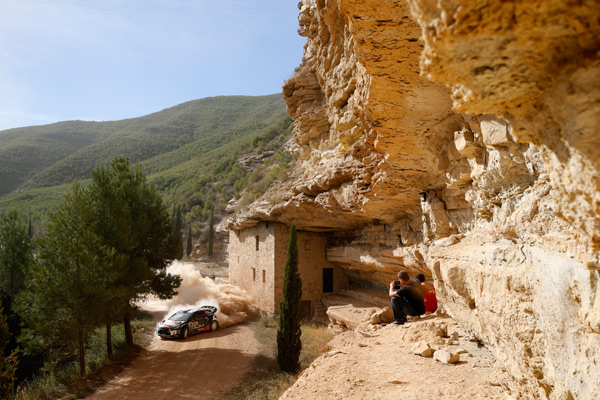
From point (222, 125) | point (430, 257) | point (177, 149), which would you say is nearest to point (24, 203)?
point (177, 149)

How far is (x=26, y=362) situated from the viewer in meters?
13.5

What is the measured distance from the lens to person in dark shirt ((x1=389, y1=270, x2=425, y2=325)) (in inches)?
309

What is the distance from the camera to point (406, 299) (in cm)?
792

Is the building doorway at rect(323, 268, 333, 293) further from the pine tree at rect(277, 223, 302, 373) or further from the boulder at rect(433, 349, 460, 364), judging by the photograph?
the boulder at rect(433, 349, 460, 364)

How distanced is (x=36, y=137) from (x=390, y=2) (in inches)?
3387

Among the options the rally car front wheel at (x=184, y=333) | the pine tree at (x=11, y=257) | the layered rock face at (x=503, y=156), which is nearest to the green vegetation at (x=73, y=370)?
the rally car front wheel at (x=184, y=333)

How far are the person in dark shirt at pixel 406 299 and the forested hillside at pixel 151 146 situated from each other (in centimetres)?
3526

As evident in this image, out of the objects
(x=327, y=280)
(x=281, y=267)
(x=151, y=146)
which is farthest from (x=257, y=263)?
(x=151, y=146)

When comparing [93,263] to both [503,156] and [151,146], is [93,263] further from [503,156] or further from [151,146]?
[151,146]

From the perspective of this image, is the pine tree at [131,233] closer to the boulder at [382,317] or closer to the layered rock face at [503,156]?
the boulder at [382,317]

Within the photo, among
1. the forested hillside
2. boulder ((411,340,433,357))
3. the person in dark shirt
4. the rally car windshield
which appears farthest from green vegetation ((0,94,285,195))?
boulder ((411,340,433,357))

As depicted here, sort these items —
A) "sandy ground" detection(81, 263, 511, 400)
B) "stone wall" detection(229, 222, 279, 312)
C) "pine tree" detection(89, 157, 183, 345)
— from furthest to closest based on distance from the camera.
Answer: "stone wall" detection(229, 222, 279, 312) → "pine tree" detection(89, 157, 183, 345) → "sandy ground" detection(81, 263, 511, 400)

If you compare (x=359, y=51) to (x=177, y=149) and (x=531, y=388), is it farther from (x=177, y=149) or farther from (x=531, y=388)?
(x=177, y=149)

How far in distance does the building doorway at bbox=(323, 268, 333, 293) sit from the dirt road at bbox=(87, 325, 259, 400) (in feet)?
13.0
